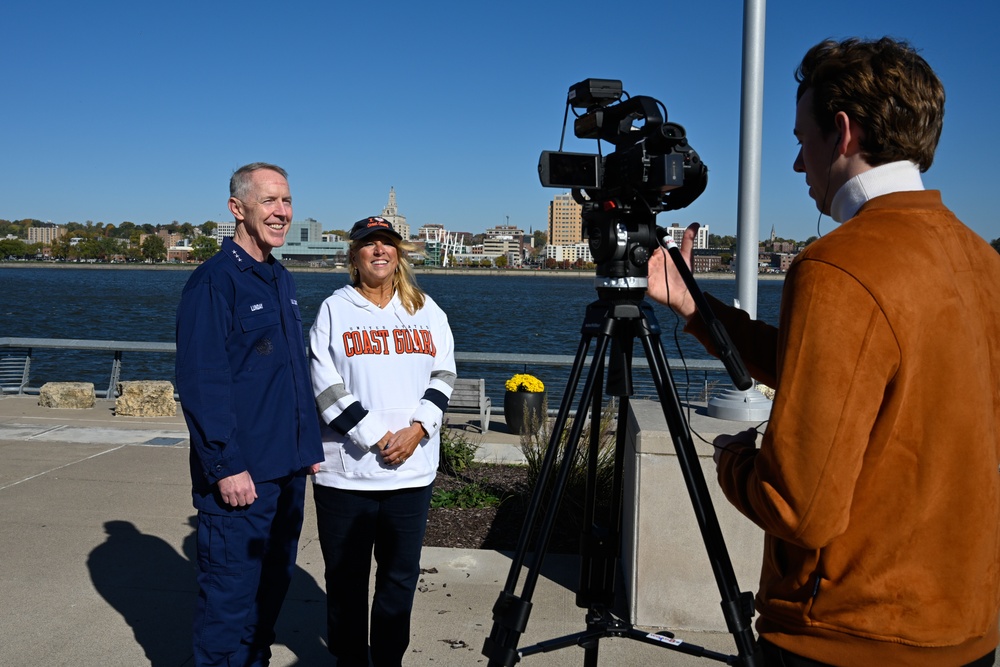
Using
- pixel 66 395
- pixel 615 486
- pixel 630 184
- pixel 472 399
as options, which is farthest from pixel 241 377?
pixel 66 395

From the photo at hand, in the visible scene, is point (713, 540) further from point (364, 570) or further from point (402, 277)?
point (402, 277)

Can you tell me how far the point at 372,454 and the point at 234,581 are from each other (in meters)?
0.70

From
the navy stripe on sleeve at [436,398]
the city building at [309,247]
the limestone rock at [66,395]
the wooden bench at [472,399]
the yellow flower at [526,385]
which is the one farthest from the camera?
the city building at [309,247]

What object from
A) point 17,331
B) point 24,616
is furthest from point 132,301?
point 24,616

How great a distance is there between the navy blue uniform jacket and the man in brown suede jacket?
6.67 ft

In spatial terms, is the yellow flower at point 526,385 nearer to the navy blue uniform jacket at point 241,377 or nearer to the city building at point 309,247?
the navy blue uniform jacket at point 241,377

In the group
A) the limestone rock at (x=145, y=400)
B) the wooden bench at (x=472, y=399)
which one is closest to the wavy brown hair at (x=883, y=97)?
the wooden bench at (x=472, y=399)

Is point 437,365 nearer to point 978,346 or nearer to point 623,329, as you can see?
point 623,329

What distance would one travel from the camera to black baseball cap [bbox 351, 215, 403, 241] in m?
3.58

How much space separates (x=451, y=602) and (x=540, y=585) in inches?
20.5

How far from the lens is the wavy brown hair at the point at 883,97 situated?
153 centimetres

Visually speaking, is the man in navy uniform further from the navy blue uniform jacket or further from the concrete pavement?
the concrete pavement

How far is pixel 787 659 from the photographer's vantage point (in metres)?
1.63

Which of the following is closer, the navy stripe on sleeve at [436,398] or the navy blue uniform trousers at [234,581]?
the navy blue uniform trousers at [234,581]
